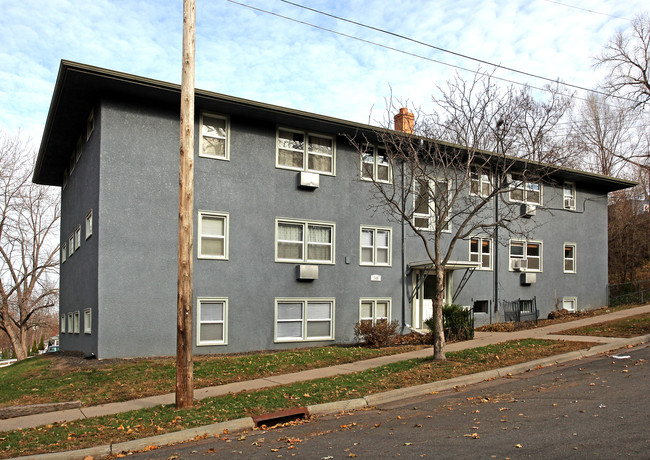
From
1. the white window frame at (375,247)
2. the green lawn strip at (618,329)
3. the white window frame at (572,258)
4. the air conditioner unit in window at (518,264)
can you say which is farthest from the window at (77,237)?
the white window frame at (572,258)

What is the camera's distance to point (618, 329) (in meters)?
17.0

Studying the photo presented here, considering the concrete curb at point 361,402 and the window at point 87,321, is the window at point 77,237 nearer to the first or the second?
the window at point 87,321

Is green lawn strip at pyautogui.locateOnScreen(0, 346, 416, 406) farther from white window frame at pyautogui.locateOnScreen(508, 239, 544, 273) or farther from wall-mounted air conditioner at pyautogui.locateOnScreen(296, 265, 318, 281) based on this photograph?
white window frame at pyautogui.locateOnScreen(508, 239, 544, 273)

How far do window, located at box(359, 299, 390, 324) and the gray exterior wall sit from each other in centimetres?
28

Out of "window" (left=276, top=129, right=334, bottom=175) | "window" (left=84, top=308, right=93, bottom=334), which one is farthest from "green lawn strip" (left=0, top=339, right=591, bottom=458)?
"window" (left=84, top=308, right=93, bottom=334)

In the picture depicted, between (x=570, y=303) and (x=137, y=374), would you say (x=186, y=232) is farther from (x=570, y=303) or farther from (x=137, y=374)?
(x=570, y=303)

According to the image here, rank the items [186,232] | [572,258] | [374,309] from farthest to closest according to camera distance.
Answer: [572,258] → [374,309] → [186,232]

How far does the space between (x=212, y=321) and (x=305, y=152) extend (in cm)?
652

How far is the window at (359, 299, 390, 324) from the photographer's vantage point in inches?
797

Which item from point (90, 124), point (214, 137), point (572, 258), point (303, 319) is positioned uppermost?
point (90, 124)

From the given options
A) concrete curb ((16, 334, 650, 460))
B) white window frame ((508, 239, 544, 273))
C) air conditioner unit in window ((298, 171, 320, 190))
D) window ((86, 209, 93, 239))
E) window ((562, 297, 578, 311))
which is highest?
air conditioner unit in window ((298, 171, 320, 190))

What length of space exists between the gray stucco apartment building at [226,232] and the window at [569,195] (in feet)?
20.5

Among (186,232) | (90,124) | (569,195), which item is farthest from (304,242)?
(569,195)

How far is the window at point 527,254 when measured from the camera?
80.6ft
